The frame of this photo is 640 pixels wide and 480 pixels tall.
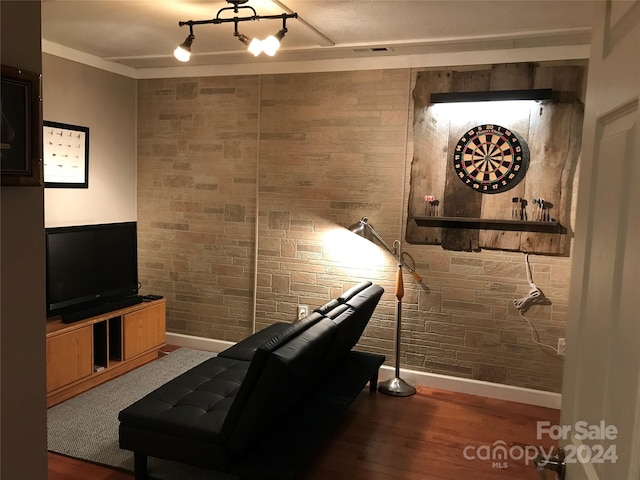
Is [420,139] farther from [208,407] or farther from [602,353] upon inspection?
[602,353]

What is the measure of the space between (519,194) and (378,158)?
1.09m

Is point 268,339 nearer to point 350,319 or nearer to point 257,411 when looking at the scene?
point 350,319

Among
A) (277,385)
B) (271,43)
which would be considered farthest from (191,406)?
(271,43)

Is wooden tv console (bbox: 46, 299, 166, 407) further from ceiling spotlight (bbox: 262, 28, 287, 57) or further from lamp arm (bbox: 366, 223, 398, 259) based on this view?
ceiling spotlight (bbox: 262, 28, 287, 57)

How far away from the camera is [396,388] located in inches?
163

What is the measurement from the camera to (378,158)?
4.29 m

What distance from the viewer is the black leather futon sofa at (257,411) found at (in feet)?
7.88

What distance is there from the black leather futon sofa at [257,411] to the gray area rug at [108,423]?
0.28 m

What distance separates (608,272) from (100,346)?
158 inches

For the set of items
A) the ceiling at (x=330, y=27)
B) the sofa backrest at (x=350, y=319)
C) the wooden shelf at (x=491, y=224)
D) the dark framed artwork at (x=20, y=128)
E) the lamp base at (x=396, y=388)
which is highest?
the ceiling at (x=330, y=27)

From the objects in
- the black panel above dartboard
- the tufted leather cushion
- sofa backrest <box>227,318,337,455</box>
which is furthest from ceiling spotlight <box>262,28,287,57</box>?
the tufted leather cushion

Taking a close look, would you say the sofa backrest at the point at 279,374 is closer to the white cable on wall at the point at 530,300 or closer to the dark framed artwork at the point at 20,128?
the dark framed artwork at the point at 20,128

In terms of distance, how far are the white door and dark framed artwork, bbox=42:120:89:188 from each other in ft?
13.0

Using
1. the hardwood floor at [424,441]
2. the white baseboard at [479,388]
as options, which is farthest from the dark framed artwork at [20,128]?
the white baseboard at [479,388]
